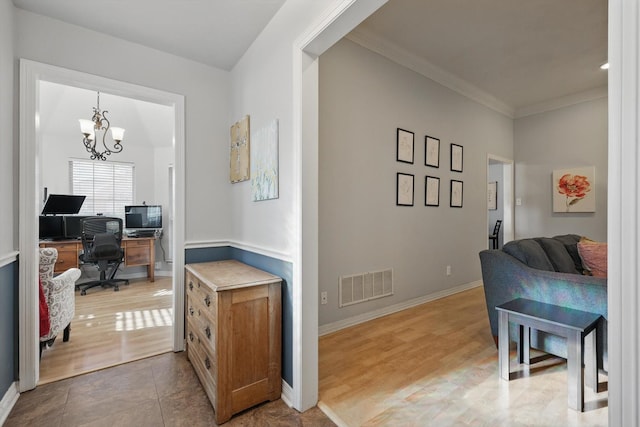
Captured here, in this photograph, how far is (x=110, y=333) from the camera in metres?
2.91

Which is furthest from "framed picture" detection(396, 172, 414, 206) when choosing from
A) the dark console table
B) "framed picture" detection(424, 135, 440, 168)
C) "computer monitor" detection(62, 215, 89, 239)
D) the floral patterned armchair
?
"computer monitor" detection(62, 215, 89, 239)

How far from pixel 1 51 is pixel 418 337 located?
358cm

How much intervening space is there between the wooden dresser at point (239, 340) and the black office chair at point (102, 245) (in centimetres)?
320

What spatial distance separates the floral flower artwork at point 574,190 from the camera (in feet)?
14.5

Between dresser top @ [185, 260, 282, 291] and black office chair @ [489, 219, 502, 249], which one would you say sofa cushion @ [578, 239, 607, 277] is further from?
black office chair @ [489, 219, 502, 249]

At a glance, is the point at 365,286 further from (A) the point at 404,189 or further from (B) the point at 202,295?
(B) the point at 202,295

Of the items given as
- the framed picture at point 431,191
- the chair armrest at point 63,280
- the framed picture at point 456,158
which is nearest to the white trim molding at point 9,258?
the chair armrest at point 63,280

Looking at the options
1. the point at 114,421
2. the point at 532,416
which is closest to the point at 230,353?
the point at 114,421

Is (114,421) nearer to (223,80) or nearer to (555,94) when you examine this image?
(223,80)

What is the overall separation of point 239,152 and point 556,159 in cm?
496

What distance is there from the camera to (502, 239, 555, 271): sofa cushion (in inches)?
98.3

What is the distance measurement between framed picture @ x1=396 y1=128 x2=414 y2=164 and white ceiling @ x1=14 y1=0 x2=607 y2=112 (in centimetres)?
84

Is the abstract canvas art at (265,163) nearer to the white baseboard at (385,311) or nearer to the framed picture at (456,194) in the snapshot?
the white baseboard at (385,311)

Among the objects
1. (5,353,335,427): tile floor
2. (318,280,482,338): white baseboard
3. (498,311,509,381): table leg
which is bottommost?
(5,353,335,427): tile floor
